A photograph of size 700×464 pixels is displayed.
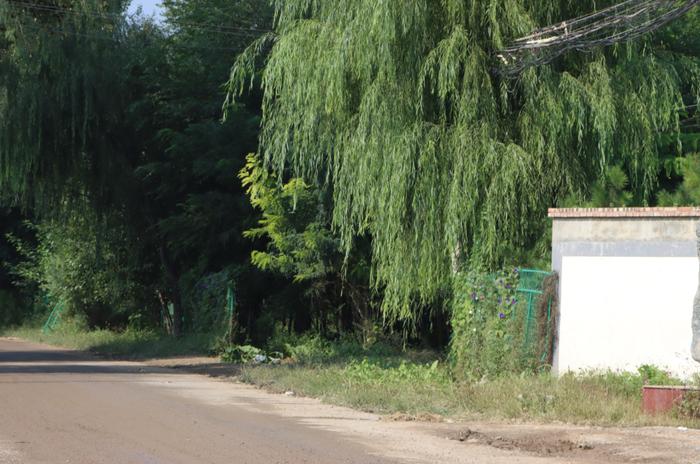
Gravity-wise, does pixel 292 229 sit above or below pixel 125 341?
above

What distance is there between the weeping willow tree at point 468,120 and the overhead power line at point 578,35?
22 centimetres

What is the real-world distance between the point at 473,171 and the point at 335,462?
7.32 metres

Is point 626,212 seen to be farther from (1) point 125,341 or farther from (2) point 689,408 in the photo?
(1) point 125,341

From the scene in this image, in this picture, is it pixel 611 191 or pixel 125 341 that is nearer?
pixel 611 191

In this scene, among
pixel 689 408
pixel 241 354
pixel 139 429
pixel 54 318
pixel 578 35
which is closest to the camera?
pixel 139 429

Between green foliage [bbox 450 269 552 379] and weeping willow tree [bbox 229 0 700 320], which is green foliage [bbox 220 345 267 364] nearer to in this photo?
weeping willow tree [bbox 229 0 700 320]

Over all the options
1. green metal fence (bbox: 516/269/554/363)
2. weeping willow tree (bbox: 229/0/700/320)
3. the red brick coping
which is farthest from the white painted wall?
weeping willow tree (bbox: 229/0/700/320)

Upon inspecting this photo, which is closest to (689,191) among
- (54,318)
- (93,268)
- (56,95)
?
(56,95)

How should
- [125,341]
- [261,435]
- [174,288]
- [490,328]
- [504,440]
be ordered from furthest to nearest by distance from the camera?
[174,288] → [125,341] → [490,328] → [261,435] → [504,440]

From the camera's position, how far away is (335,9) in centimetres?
1806

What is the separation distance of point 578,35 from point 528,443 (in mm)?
7155

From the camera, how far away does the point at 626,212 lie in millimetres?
14867

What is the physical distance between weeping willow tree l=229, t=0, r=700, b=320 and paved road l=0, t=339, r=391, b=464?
4405 mm

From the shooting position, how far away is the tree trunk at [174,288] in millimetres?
30438
